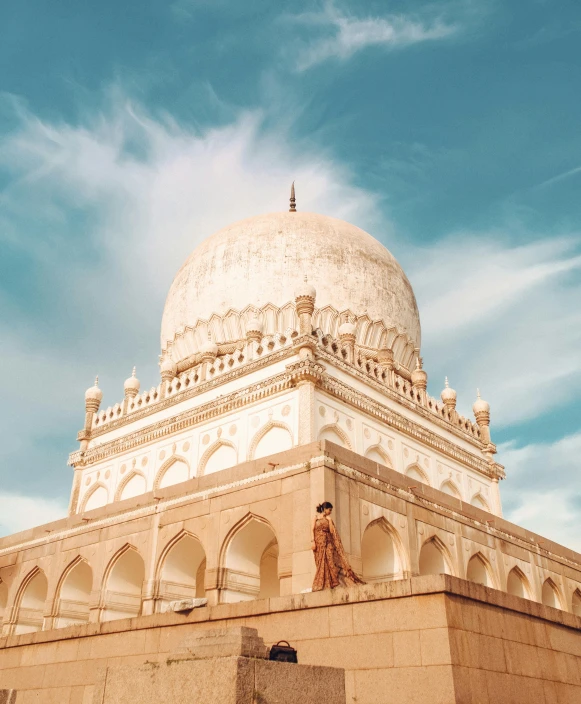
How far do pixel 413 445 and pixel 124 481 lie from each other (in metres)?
7.00

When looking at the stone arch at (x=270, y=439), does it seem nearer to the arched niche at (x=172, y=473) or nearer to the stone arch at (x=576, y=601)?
the arched niche at (x=172, y=473)

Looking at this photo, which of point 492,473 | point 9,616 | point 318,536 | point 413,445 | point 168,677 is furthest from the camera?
point 492,473

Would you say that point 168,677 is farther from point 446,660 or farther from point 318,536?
point 318,536

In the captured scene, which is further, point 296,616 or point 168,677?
point 296,616

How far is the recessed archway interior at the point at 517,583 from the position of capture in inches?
582

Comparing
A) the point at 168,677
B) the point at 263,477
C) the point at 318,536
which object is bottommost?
the point at 168,677

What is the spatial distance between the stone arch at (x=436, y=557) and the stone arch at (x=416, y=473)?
339 centimetres

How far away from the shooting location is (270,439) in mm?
14945

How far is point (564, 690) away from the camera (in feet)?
23.5

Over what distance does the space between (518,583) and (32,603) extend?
10.1 meters

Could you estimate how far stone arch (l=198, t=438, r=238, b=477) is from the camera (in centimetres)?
1552

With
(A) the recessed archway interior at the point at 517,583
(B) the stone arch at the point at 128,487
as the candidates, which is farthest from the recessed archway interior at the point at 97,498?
(A) the recessed archway interior at the point at 517,583

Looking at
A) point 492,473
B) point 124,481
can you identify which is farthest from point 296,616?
point 492,473

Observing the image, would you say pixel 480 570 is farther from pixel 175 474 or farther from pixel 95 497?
pixel 95 497
